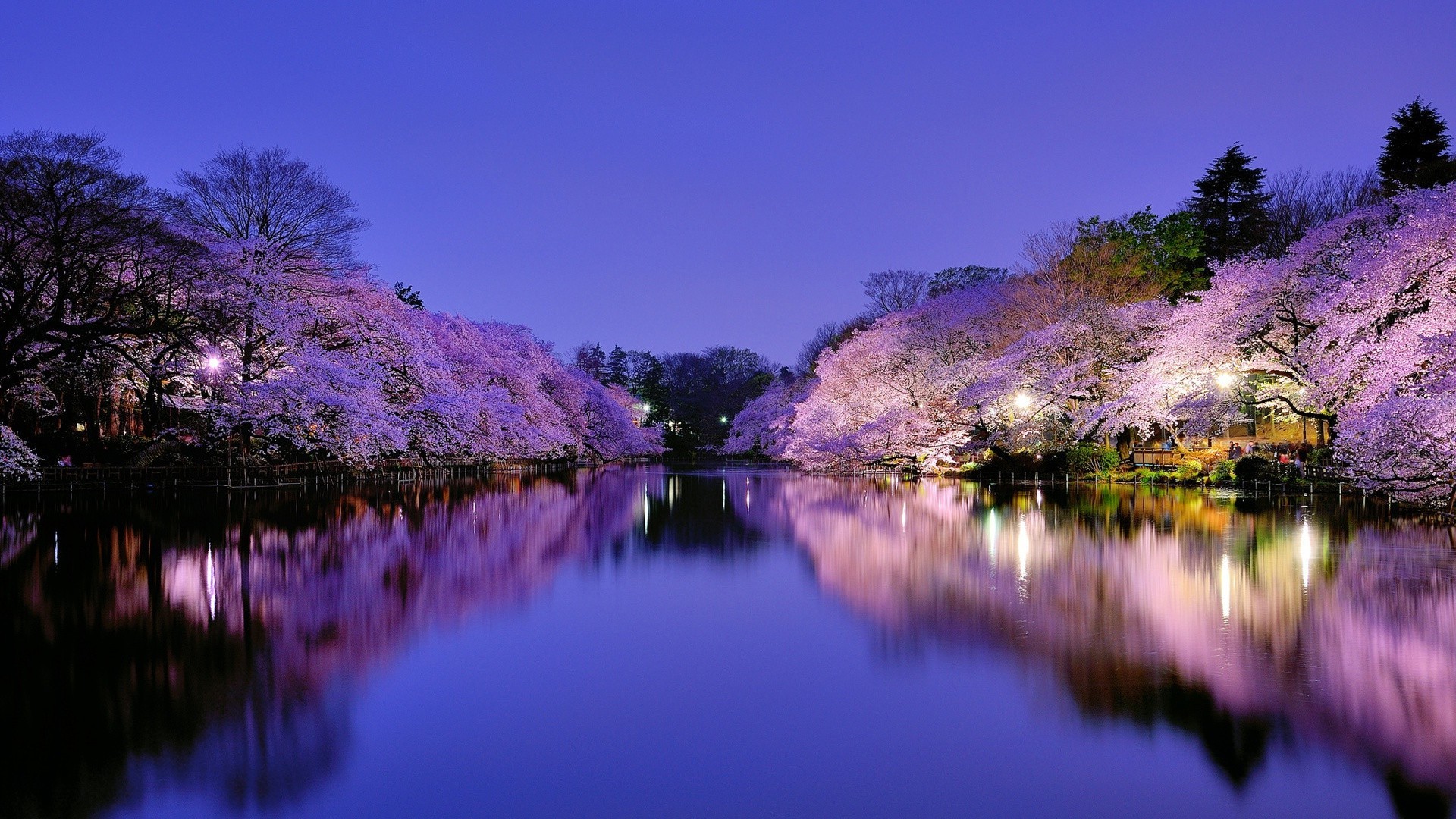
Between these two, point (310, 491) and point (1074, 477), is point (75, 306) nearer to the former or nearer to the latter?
point (310, 491)

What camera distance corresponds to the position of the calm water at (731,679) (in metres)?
5.35

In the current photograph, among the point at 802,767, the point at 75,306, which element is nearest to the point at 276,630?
the point at 802,767

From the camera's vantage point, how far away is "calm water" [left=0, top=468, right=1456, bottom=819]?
17.6ft

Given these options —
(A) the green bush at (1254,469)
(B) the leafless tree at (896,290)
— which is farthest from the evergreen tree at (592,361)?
(A) the green bush at (1254,469)

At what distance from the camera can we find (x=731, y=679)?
801 cm

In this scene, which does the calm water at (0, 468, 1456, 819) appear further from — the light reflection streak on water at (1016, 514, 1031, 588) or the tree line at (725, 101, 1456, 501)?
the tree line at (725, 101, 1456, 501)

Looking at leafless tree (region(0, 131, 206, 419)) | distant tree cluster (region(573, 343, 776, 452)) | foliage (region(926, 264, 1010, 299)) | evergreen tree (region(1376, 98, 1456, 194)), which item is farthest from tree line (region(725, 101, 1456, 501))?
distant tree cluster (region(573, 343, 776, 452))

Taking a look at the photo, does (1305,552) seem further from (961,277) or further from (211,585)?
(961,277)

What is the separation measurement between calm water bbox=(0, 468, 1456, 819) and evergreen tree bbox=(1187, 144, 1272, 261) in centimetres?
3842

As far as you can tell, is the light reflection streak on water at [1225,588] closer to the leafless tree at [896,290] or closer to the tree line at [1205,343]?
the tree line at [1205,343]

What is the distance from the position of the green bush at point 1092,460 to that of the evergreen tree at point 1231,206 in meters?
19.4

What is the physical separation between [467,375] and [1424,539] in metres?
36.3

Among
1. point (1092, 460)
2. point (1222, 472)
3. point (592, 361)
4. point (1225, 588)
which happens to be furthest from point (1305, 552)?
point (592, 361)

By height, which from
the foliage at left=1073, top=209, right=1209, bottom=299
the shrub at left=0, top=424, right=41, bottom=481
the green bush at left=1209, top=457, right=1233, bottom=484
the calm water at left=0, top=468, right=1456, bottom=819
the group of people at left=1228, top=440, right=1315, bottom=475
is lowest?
the calm water at left=0, top=468, right=1456, bottom=819
